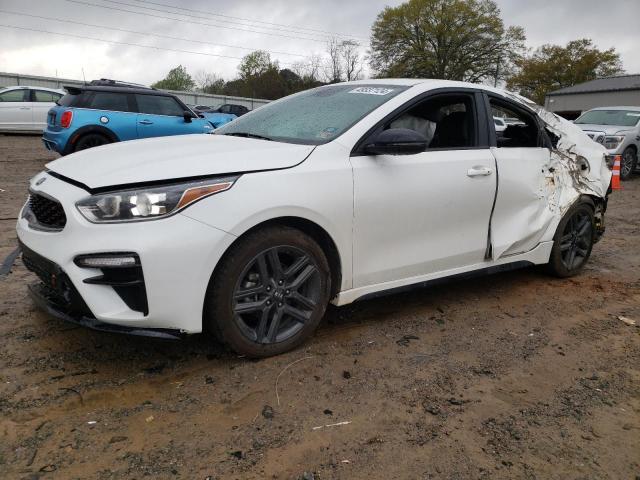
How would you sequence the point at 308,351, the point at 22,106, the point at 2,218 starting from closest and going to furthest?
the point at 308,351
the point at 2,218
the point at 22,106

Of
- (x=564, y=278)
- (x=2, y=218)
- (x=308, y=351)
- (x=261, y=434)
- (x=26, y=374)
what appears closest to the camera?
(x=261, y=434)

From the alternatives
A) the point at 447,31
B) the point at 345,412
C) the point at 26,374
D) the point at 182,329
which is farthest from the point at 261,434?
the point at 447,31

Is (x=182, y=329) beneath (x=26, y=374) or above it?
above

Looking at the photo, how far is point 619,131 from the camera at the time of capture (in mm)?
12742

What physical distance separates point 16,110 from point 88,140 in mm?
8084

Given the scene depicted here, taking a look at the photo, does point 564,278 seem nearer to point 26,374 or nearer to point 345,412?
point 345,412

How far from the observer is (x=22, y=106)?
1538cm

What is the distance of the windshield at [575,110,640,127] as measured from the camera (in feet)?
43.9

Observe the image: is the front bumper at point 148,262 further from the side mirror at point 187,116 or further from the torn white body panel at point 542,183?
the side mirror at point 187,116

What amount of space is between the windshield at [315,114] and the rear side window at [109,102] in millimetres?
6415

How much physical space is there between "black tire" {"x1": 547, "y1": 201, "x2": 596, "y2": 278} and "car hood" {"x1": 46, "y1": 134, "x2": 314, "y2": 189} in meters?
2.63

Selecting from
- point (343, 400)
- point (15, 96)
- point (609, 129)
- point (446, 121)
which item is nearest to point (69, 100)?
point (15, 96)

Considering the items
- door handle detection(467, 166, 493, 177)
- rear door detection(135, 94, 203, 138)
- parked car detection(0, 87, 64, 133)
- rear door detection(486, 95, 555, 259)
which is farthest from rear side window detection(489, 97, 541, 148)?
parked car detection(0, 87, 64, 133)

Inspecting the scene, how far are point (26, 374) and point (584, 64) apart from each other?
65.0 meters
